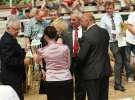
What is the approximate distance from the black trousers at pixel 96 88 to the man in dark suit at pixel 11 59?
110 centimetres

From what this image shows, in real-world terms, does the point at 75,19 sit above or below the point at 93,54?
above

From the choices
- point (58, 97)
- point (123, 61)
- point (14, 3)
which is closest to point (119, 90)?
point (123, 61)

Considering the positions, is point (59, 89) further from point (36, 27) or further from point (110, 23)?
point (110, 23)

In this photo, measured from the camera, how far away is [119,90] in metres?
11.0

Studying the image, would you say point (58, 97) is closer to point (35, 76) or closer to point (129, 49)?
point (35, 76)

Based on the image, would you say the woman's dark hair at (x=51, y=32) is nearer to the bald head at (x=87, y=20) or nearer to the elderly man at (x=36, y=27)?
the bald head at (x=87, y=20)

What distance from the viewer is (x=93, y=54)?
7.57m

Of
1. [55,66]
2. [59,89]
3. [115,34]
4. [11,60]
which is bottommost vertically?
[59,89]

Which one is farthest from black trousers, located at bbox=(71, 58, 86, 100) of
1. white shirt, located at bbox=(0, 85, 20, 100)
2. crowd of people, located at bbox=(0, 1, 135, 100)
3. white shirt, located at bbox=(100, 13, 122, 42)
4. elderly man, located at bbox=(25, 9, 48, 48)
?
white shirt, located at bbox=(0, 85, 20, 100)

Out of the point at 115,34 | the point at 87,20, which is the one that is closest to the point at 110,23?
the point at 115,34

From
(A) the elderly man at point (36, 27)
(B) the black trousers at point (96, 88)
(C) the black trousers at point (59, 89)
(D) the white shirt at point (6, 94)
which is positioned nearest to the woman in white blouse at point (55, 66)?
(C) the black trousers at point (59, 89)

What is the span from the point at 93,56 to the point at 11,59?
124cm

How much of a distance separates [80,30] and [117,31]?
99.7 inches

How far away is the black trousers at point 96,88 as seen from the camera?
7.73 metres
